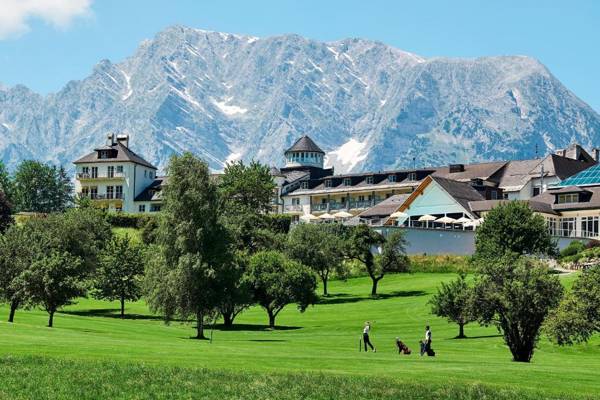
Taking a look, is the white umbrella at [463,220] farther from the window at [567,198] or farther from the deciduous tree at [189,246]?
the deciduous tree at [189,246]

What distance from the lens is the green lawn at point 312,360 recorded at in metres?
37.6

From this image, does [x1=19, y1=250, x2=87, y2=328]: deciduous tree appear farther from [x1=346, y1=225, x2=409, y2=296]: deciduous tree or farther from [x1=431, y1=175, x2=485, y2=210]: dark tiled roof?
[x1=431, y1=175, x2=485, y2=210]: dark tiled roof

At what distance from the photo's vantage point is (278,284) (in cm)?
8725

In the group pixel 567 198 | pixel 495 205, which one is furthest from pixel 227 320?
pixel 567 198

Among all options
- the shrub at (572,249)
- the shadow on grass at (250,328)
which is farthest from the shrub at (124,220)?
the shadow on grass at (250,328)

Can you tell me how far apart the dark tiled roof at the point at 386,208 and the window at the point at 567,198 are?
23.8 metres

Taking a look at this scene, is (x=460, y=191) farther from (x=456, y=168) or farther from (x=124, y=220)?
(x=124, y=220)

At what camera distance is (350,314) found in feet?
290

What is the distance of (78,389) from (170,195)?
1439 inches

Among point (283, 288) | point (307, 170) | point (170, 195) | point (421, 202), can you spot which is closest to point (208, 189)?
point (170, 195)

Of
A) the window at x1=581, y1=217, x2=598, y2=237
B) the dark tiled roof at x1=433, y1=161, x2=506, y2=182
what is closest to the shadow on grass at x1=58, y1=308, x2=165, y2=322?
the window at x1=581, y1=217, x2=598, y2=237

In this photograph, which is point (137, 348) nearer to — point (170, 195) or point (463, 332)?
point (170, 195)

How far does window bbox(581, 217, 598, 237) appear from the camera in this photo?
128 metres

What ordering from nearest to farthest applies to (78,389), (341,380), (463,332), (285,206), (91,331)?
(78,389), (341,380), (91,331), (463,332), (285,206)
